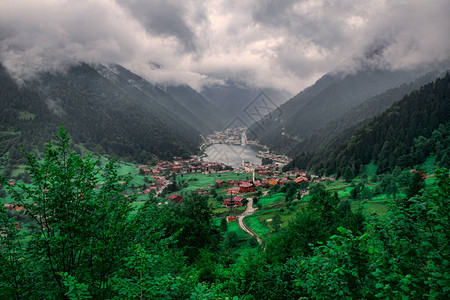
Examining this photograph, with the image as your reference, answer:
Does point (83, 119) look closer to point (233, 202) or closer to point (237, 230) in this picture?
point (233, 202)

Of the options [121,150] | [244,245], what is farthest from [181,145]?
[244,245]

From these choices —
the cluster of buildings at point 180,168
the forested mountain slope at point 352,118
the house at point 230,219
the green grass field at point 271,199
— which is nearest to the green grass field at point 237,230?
the house at point 230,219

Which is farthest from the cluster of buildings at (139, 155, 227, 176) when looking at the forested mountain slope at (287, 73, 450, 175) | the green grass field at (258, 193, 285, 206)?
the green grass field at (258, 193, 285, 206)

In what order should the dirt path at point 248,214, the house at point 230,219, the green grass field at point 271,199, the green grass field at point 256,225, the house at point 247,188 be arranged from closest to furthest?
1. the dirt path at point 248,214
2. the green grass field at point 256,225
3. the house at point 230,219
4. the green grass field at point 271,199
5. the house at point 247,188

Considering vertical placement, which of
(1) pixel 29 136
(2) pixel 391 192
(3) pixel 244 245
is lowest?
(3) pixel 244 245

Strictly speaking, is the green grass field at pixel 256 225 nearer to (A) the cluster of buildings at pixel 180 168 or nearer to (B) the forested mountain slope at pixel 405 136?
(B) the forested mountain slope at pixel 405 136

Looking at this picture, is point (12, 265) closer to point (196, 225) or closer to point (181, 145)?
point (196, 225)

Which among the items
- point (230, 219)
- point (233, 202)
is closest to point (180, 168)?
point (233, 202)
